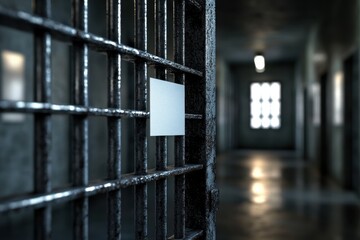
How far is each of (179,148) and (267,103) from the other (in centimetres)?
1886

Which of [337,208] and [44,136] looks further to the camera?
[337,208]

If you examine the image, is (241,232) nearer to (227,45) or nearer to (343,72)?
(343,72)

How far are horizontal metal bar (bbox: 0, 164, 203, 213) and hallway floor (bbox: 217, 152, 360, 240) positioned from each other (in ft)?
9.88

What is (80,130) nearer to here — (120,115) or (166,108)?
(120,115)

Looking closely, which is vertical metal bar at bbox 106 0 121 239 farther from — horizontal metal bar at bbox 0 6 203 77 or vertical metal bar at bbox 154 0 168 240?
vertical metal bar at bbox 154 0 168 240

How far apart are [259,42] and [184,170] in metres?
13.0

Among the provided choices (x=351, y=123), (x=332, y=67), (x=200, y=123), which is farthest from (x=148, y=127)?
(x=200, y=123)

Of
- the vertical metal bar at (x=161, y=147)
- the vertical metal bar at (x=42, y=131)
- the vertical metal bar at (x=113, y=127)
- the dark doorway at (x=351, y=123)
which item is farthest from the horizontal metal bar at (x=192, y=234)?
the dark doorway at (x=351, y=123)

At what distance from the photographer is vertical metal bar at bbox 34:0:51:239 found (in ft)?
3.01

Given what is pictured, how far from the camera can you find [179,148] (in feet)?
5.32

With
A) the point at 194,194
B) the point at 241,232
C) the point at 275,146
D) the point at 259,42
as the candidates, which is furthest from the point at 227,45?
the point at 194,194

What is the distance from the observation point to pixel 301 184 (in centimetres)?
816

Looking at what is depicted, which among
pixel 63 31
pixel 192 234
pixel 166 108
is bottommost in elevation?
pixel 192 234

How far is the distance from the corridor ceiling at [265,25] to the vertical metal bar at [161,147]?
316 inches
